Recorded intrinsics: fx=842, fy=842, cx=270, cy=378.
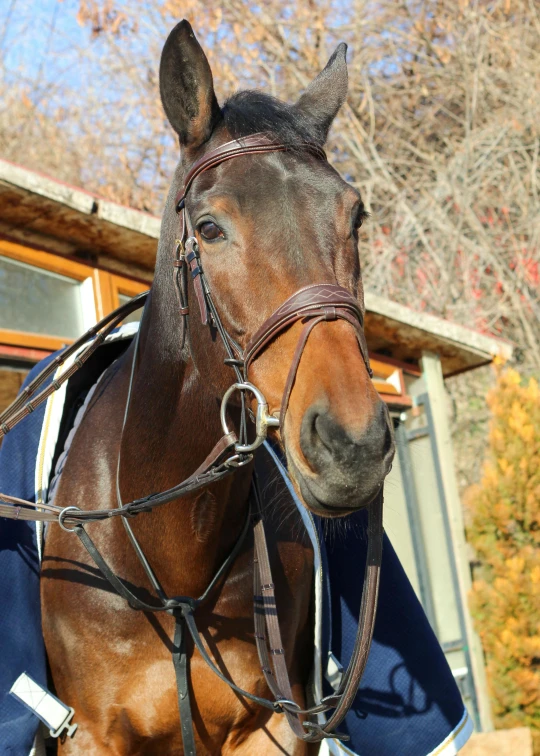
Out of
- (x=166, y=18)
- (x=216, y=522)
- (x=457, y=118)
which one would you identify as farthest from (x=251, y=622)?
(x=166, y=18)

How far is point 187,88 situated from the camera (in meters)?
2.24

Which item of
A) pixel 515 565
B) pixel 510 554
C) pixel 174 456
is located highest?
pixel 174 456

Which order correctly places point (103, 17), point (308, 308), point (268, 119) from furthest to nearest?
1. point (103, 17)
2. point (268, 119)
3. point (308, 308)

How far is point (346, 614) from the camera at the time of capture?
9.82 ft

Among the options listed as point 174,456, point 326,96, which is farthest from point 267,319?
point 326,96

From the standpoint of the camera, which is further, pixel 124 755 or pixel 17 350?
pixel 17 350

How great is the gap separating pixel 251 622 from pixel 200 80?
61.2 inches

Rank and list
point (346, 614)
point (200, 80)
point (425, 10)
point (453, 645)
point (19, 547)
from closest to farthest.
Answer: point (200, 80) → point (19, 547) → point (346, 614) → point (453, 645) → point (425, 10)

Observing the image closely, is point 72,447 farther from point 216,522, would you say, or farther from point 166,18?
point 166,18

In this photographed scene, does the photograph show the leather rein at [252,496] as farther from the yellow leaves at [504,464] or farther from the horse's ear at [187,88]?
the yellow leaves at [504,464]

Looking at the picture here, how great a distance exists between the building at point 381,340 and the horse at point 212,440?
1.66 metres

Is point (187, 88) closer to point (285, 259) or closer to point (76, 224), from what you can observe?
point (285, 259)

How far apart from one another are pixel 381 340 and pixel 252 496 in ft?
13.4

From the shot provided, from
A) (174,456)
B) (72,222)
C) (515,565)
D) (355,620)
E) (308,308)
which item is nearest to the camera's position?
(308,308)
